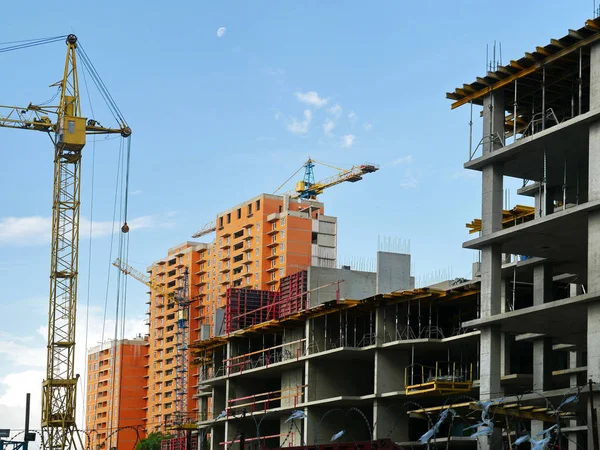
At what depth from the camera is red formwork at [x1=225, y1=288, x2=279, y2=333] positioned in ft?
370

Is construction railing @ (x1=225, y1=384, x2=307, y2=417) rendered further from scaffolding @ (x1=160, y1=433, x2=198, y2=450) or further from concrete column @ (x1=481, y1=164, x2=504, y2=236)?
concrete column @ (x1=481, y1=164, x2=504, y2=236)

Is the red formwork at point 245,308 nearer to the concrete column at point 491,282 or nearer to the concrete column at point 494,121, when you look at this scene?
the concrete column at point 491,282

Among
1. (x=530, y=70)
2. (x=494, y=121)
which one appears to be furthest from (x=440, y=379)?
(x=530, y=70)

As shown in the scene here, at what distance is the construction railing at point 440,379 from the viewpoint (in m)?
80.6

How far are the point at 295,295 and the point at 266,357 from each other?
6527 mm

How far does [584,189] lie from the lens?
6575cm

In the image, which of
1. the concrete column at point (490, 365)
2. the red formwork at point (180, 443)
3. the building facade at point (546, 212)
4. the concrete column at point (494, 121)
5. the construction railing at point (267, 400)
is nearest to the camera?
the building facade at point (546, 212)

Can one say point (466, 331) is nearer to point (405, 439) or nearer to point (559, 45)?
point (405, 439)

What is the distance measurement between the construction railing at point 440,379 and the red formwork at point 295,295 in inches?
600

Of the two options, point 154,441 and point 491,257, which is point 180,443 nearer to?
point 154,441

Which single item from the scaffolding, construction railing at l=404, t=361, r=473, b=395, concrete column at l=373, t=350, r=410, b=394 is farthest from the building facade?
the scaffolding

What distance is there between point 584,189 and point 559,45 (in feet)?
39.0

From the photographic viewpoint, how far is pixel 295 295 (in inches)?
4077

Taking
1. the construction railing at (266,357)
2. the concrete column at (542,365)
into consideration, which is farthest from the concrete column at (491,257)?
the construction railing at (266,357)
